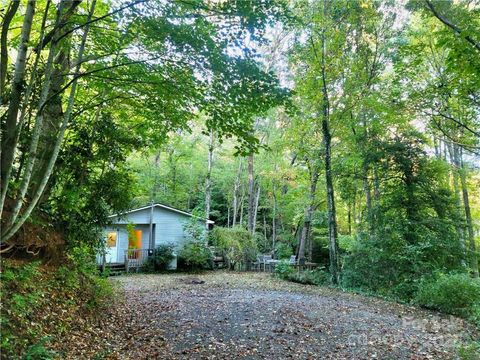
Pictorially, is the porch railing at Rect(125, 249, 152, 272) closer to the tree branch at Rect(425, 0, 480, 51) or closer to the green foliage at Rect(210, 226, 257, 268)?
the green foliage at Rect(210, 226, 257, 268)

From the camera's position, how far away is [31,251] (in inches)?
211

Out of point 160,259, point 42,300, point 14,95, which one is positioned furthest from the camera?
point 160,259

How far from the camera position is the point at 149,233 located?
17906mm

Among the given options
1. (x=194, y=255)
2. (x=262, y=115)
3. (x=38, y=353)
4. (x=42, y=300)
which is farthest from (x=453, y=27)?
(x=194, y=255)

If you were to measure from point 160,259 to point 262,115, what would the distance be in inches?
532

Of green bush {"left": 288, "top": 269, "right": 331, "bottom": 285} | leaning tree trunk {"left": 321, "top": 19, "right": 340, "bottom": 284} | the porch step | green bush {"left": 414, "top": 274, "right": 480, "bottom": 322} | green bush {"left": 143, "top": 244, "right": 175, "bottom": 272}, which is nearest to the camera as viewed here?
green bush {"left": 414, "top": 274, "right": 480, "bottom": 322}

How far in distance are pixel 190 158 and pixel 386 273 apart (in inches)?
664

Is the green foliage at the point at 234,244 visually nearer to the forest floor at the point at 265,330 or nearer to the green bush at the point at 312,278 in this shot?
the green bush at the point at 312,278

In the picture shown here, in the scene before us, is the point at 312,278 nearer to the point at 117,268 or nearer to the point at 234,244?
the point at 234,244

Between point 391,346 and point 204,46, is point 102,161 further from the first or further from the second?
point 391,346

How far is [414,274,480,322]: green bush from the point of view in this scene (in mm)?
8141

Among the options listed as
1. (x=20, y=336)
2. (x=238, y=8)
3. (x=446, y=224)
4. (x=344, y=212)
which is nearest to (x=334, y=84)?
(x=446, y=224)

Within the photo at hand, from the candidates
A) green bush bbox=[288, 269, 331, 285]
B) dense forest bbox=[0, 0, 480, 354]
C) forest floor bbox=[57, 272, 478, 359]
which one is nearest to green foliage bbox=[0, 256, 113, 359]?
dense forest bbox=[0, 0, 480, 354]

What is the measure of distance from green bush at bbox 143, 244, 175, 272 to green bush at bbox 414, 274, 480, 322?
12.1 m
